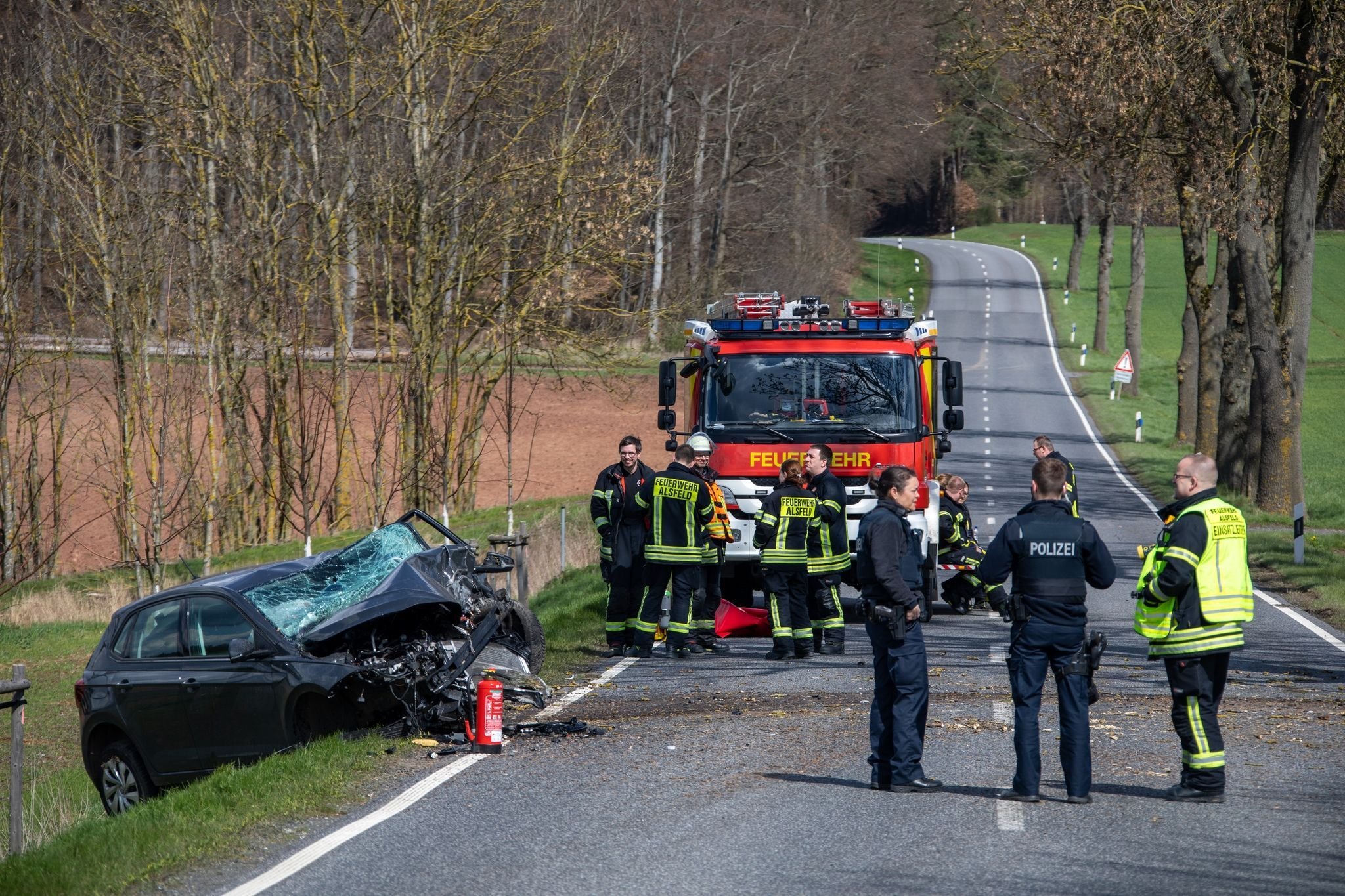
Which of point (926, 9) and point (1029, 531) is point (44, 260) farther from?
point (926, 9)

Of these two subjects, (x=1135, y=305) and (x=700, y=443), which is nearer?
(x=700, y=443)

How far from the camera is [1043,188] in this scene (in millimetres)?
95500

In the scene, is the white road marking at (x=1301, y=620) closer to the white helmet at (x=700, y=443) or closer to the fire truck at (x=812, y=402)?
the fire truck at (x=812, y=402)

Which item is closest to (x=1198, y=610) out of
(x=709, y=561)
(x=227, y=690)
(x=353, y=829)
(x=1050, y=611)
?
(x=1050, y=611)

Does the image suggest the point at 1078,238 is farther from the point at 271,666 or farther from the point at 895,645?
the point at 271,666

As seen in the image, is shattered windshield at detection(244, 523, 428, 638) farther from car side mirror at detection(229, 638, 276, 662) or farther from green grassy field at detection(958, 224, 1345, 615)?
green grassy field at detection(958, 224, 1345, 615)

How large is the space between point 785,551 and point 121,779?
5571 mm

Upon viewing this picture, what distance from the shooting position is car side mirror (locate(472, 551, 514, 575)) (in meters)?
10.1

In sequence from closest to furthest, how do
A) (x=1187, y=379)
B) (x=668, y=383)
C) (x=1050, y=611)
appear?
(x=1050, y=611), (x=668, y=383), (x=1187, y=379)

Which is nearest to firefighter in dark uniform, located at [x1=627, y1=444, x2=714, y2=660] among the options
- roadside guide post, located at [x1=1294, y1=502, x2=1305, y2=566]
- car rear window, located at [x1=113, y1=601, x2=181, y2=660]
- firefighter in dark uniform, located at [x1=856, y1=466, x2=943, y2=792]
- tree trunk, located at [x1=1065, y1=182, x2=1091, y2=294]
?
car rear window, located at [x1=113, y1=601, x2=181, y2=660]

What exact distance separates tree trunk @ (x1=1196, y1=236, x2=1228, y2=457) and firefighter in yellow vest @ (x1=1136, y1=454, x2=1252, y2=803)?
24.4m

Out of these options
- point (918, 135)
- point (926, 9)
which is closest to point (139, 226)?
point (926, 9)

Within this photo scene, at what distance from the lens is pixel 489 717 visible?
343 inches

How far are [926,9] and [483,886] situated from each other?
62.9 metres
